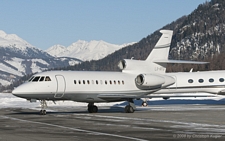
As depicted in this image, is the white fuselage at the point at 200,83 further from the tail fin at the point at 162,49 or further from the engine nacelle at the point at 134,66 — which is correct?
the engine nacelle at the point at 134,66

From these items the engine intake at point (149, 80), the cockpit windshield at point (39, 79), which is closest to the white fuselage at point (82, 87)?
the cockpit windshield at point (39, 79)

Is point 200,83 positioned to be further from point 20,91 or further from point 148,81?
point 20,91

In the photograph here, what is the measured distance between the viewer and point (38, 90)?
112 ft

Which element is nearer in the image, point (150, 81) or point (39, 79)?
point (39, 79)

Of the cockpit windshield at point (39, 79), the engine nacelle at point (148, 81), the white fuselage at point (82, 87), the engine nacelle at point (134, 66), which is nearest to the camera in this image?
the white fuselage at point (82, 87)

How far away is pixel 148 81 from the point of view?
38.8 meters

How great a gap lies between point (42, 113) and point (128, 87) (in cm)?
802

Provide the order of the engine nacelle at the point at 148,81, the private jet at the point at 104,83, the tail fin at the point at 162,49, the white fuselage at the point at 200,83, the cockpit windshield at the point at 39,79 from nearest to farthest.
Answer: the private jet at the point at 104,83
the cockpit windshield at the point at 39,79
the engine nacelle at the point at 148,81
the tail fin at the point at 162,49
the white fuselage at the point at 200,83

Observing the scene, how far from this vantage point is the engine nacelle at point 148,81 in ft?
127

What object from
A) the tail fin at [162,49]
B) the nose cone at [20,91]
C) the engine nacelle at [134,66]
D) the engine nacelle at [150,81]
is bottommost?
the nose cone at [20,91]

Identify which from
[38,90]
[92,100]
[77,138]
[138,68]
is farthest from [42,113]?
[77,138]

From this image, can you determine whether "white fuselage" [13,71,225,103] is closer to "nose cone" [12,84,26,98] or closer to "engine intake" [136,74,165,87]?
"nose cone" [12,84,26,98]

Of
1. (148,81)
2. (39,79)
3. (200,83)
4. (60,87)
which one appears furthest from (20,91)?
(200,83)

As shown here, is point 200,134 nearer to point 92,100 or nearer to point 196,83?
point 92,100
